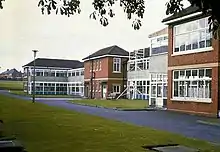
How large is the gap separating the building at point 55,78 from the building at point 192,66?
1602 inches

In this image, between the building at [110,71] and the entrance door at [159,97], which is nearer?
the entrance door at [159,97]

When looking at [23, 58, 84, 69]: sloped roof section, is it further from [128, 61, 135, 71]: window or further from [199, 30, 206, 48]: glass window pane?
[199, 30, 206, 48]: glass window pane

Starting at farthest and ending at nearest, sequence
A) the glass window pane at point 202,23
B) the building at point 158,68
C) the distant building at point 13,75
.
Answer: the distant building at point 13,75
the building at point 158,68
the glass window pane at point 202,23

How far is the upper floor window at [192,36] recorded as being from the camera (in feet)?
79.2

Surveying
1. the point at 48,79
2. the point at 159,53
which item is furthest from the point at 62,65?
the point at 159,53

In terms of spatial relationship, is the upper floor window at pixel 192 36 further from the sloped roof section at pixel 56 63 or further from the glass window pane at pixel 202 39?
the sloped roof section at pixel 56 63

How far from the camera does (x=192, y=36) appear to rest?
84.0 feet

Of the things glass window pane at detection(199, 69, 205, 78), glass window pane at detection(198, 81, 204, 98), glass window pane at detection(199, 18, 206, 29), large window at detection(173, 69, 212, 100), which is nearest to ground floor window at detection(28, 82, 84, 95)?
large window at detection(173, 69, 212, 100)

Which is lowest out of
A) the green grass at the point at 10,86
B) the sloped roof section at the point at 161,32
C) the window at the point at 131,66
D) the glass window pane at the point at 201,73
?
the green grass at the point at 10,86

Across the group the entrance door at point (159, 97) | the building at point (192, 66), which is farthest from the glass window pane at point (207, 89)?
the entrance door at point (159, 97)

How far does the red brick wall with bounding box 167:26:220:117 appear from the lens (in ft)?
75.8

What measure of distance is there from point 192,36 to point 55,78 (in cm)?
5046

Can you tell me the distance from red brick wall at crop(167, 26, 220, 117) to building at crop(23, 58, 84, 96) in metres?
40.3

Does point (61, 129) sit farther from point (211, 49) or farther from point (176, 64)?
point (176, 64)
